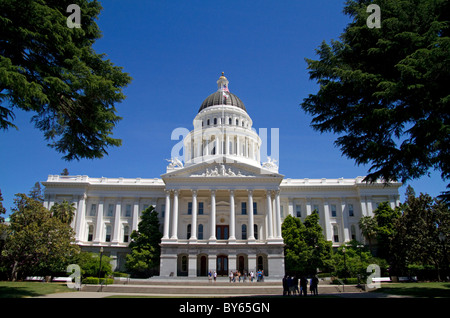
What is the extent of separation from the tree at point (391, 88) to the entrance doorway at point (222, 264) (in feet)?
97.8

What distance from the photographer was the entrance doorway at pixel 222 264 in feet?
152

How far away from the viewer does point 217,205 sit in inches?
2018

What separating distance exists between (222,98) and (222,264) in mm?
36114

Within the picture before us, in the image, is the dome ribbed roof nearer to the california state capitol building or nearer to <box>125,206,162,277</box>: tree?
the california state capitol building

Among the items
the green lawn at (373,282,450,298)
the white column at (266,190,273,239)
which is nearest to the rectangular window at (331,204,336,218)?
the white column at (266,190,273,239)

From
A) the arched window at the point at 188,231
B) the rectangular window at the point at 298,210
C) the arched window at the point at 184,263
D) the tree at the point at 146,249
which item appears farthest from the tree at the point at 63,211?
the rectangular window at the point at 298,210

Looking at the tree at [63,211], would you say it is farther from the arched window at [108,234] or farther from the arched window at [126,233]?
the arched window at [126,233]

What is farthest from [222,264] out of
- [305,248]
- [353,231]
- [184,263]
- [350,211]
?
[350,211]

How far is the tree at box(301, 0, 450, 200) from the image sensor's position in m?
16.8

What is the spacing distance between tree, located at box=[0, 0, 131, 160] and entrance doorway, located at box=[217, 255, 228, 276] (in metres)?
31.3

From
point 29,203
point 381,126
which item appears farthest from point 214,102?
point 381,126

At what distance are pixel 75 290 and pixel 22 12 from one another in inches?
945

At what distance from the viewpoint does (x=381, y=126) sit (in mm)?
19453

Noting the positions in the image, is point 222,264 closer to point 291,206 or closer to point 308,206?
point 291,206
